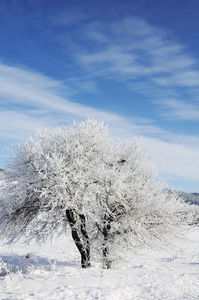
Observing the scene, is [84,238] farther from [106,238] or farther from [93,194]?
[93,194]

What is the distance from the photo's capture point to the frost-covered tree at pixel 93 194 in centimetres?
1327

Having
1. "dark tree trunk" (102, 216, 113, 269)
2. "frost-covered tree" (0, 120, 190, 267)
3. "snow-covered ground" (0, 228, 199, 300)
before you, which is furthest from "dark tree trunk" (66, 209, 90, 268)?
"snow-covered ground" (0, 228, 199, 300)

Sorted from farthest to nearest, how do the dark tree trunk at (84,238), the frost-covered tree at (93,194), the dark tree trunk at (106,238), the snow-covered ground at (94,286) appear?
the dark tree trunk at (106,238) → the dark tree trunk at (84,238) → the frost-covered tree at (93,194) → the snow-covered ground at (94,286)

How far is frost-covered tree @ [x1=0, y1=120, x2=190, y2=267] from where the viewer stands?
13266 mm

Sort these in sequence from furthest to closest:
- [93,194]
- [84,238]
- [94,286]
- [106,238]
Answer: [84,238], [106,238], [93,194], [94,286]

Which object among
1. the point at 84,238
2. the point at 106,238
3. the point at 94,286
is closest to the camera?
the point at 94,286

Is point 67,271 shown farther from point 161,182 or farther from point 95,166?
point 161,182

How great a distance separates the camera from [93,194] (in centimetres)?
1316

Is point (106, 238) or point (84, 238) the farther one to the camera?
point (84, 238)

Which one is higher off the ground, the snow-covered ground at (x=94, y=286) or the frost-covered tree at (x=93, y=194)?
the frost-covered tree at (x=93, y=194)

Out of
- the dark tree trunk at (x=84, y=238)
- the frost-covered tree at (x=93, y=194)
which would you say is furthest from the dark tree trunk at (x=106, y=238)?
the dark tree trunk at (x=84, y=238)

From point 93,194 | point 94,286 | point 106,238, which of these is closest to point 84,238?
point 106,238

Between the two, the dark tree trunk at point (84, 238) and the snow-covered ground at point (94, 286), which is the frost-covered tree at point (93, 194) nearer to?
the dark tree trunk at point (84, 238)

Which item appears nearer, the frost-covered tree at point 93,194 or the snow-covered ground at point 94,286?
the snow-covered ground at point 94,286
